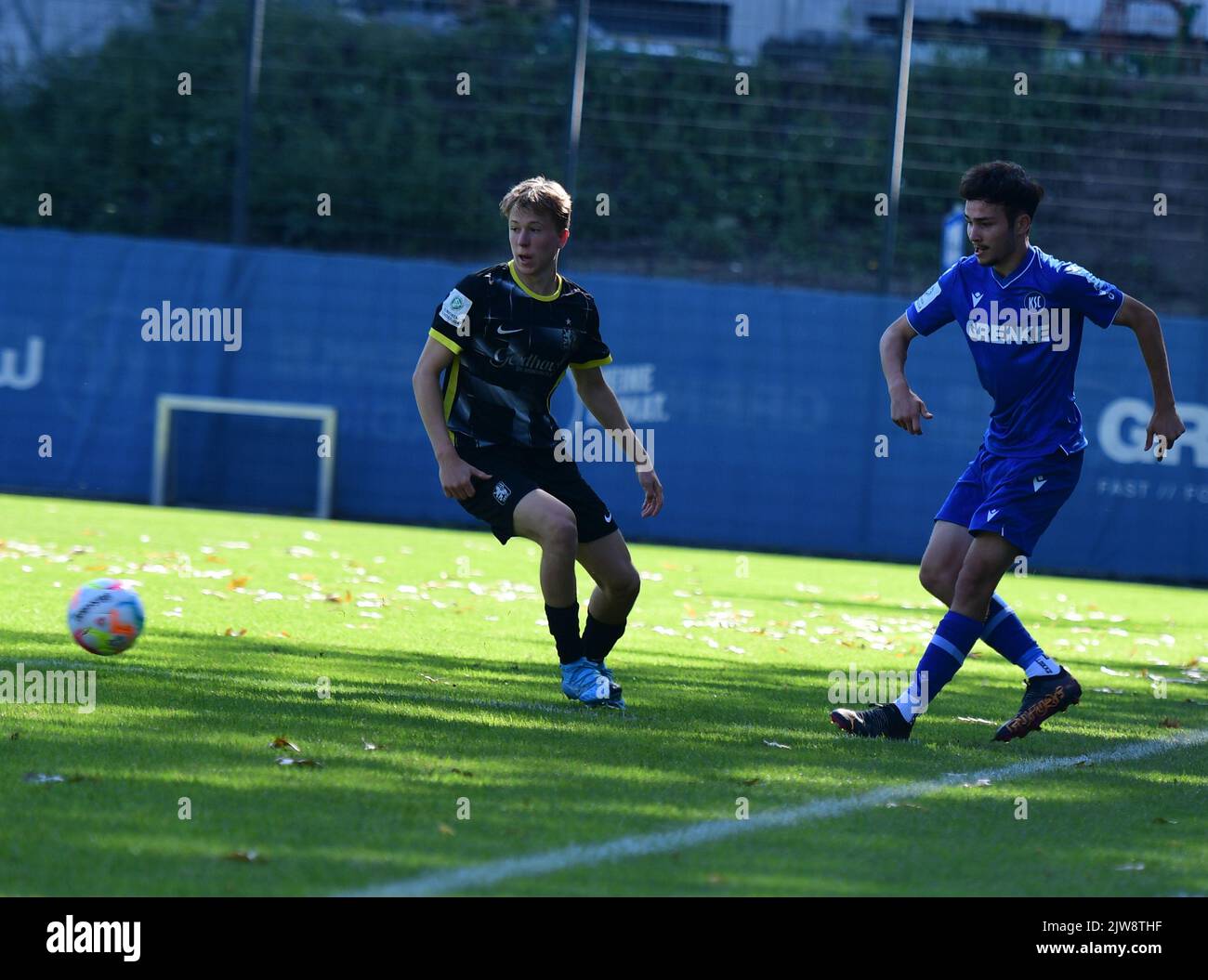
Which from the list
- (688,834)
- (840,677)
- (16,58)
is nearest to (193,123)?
(16,58)

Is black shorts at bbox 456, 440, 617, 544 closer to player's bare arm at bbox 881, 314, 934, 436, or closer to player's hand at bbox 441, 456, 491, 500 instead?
player's hand at bbox 441, 456, 491, 500

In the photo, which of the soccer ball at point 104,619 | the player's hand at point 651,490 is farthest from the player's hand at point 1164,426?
the soccer ball at point 104,619

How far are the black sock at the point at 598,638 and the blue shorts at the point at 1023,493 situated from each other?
4.91 feet

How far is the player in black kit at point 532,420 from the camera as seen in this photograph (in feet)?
21.7

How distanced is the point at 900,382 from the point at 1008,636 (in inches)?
45.8

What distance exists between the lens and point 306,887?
380 centimetres

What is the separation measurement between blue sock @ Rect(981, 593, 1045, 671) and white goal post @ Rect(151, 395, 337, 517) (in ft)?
40.0

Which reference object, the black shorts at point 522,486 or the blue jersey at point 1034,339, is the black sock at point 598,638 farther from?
the blue jersey at point 1034,339

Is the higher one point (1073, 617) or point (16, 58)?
point (16, 58)

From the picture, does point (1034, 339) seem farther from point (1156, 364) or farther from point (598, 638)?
point (598, 638)

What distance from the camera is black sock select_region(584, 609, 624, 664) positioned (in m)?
7.00

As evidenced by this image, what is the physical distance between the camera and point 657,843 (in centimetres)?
445

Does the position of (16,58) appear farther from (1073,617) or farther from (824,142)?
(1073,617)
